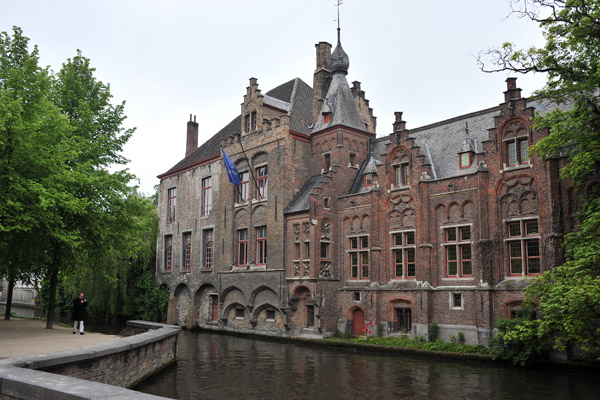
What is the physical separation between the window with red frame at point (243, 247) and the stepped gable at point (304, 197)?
4562 mm

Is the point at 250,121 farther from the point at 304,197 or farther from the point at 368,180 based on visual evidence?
the point at 368,180

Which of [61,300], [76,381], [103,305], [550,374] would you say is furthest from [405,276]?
[61,300]

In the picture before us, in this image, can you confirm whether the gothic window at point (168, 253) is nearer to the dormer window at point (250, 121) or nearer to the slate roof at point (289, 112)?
the slate roof at point (289, 112)

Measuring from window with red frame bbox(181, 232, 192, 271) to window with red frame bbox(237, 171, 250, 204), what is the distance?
6463 mm

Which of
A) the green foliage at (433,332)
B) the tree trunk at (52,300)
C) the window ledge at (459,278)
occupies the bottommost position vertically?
the green foliage at (433,332)

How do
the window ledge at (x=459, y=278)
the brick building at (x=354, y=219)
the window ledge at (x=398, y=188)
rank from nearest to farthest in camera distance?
the brick building at (x=354, y=219), the window ledge at (x=459, y=278), the window ledge at (x=398, y=188)

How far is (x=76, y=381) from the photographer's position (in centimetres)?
703

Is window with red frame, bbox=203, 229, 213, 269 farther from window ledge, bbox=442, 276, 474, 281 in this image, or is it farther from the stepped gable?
window ledge, bbox=442, 276, 474, 281

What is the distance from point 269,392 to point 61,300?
36.3 m

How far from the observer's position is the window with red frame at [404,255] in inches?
973

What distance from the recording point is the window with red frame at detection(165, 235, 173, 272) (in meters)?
39.0

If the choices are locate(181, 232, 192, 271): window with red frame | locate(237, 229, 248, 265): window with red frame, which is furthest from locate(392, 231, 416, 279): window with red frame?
locate(181, 232, 192, 271): window with red frame

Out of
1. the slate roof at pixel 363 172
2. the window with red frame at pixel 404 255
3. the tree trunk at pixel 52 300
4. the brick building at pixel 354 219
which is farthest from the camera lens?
the slate roof at pixel 363 172

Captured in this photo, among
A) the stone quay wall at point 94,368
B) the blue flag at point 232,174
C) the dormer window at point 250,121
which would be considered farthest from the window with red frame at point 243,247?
the stone quay wall at point 94,368
